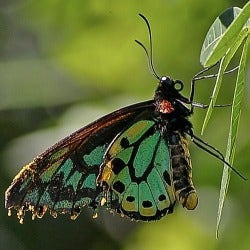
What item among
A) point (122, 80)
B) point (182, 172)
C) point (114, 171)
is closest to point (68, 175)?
point (114, 171)

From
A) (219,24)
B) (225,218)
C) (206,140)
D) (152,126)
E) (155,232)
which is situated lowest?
(155,232)

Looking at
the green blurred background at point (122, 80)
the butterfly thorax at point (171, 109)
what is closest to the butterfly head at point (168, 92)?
the butterfly thorax at point (171, 109)

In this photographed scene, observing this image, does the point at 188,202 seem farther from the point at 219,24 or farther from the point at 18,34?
the point at 18,34

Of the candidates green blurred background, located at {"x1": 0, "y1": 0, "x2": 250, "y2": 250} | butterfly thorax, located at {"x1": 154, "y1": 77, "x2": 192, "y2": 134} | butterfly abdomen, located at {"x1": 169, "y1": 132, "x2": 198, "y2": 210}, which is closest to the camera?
butterfly abdomen, located at {"x1": 169, "y1": 132, "x2": 198, "y2": 210}

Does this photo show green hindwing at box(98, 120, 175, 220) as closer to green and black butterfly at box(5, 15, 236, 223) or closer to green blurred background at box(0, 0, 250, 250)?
green and black butterfly at box(5, 15, 236, 223)

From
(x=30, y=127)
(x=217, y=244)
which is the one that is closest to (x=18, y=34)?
(x=30, y=127)

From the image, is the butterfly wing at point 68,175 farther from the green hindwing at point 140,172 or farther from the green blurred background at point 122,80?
the green blurred background at point 122,80

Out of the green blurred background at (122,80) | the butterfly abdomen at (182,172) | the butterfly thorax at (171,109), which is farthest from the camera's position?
the green blurred background at (122,80)

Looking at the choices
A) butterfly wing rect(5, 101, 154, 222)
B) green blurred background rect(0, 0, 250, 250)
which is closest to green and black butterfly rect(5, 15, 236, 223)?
butterfly wing rect(5, 101, 154, 222)
